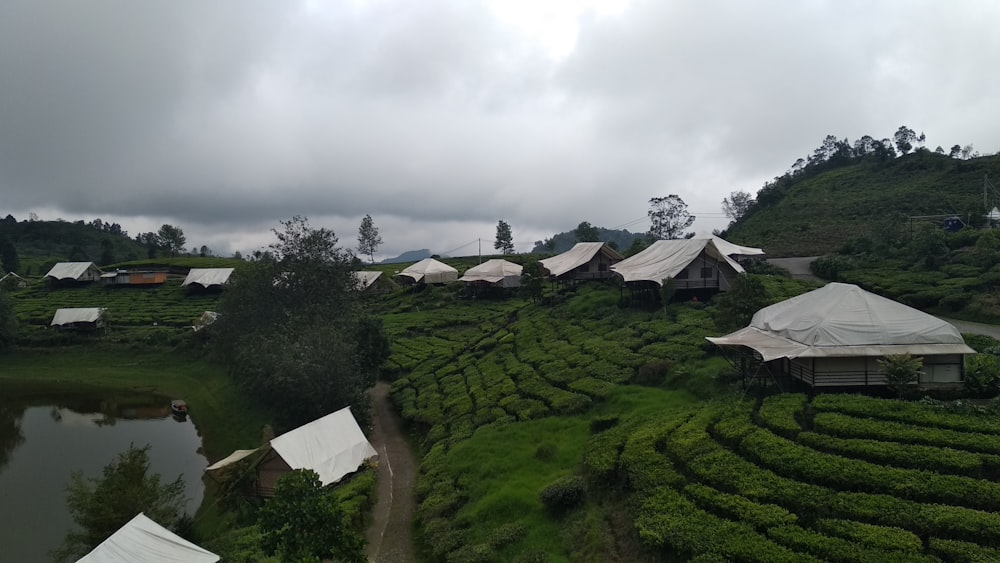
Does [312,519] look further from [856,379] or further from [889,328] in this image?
[889,328]

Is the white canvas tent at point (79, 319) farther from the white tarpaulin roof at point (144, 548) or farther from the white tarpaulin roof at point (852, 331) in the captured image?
the white tarpaulin roof at point (852, 331)

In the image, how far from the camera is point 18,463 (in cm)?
2948

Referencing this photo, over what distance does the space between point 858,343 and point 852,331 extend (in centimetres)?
45

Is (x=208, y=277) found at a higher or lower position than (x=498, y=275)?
lower

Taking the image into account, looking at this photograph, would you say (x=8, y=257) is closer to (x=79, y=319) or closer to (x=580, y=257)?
(x=79, y=319)

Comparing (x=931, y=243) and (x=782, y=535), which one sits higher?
(x=931, y=243)

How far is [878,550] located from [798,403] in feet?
22.9

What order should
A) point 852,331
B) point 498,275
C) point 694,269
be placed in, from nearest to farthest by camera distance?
1. point 852,331
2. point 694,269
3. point 498,275

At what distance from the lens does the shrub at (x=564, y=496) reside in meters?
15.7

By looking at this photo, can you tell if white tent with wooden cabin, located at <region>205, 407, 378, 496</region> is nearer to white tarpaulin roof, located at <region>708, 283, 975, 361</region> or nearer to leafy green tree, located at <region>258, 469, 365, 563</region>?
leafy green tree, located at <region>258, 469, 365, 563</region>

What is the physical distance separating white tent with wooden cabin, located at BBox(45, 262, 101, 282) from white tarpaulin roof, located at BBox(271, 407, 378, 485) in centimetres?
7573

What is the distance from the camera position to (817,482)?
13.0 metres

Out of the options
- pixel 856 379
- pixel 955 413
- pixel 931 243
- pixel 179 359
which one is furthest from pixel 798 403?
pixel 179 359

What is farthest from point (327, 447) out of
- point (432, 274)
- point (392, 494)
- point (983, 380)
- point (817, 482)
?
point (432, 274)
